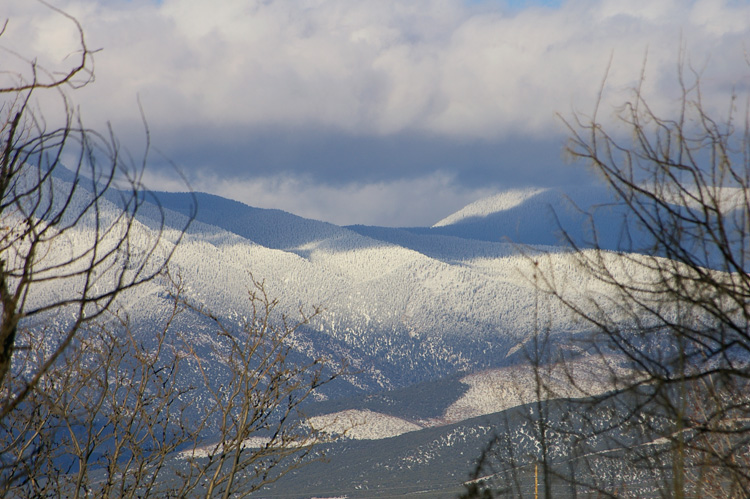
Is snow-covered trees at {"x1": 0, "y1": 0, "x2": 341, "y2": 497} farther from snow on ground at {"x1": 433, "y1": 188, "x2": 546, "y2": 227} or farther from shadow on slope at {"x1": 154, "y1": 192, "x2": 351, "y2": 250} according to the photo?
snow on ground at {"x1": 433, "y1": 188, "x2": 546, "y2": 227}

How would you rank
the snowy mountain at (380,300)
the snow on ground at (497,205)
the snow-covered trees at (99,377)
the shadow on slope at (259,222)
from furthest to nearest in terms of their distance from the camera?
the snow on ground at (497,205) < the shadow on slope at (259,222) < the snowy mountain at (380,300) < the snow-covered trees at (99,377)

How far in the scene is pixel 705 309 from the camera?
14.6 feet

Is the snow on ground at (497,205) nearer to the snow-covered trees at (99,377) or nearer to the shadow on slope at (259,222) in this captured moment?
the shadow on slope at (259,222)

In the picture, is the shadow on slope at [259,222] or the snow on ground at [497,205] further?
the snow on ground at [497,205]

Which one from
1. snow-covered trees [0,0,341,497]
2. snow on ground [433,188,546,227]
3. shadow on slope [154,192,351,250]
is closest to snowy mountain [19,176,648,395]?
shadow on slope [154,192,351,250]

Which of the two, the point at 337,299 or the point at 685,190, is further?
the point at 337,299

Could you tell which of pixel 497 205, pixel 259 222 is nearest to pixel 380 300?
pixel 259 222

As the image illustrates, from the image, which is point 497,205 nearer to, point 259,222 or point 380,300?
point 259,222

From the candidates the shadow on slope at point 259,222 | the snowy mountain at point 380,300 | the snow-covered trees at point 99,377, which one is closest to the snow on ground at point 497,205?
the shadow on slope at point 259,222

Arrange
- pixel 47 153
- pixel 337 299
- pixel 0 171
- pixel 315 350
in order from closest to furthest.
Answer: pixel 0 171 → pixel 47 153 → pixel 315 350 → pixel 337 299

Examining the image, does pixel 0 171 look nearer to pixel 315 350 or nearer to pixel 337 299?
pixel 315 350

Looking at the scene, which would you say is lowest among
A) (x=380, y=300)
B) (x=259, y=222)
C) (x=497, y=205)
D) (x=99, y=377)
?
(x=99, y=377)

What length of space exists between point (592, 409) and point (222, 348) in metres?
84.6

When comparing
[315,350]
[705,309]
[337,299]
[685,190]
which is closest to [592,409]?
[705,309]
